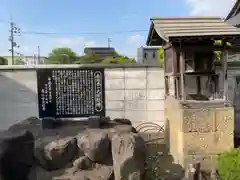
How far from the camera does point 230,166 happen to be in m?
3.62

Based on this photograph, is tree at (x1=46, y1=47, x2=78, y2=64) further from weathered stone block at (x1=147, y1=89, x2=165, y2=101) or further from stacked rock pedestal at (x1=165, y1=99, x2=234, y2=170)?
stacked rock pedestal at (x1=165, y1=99, x2=234, y2=170)

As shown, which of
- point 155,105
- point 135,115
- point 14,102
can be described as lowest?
point 135,115

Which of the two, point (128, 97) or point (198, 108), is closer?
point (198, 108)

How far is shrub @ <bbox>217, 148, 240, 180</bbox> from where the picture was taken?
3.56 metres

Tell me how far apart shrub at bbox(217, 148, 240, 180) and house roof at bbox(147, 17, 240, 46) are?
6.95 feet

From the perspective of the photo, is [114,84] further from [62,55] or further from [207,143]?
[62,55]

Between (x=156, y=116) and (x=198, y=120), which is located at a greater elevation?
(x=198, y=120)

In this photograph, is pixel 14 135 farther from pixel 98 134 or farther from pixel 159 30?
pixel 159 30

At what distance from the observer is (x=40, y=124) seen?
555 cm

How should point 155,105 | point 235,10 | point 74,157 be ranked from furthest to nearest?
point 235,10 → point 155,105 → point 74,157

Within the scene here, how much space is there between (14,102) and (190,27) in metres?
4.75

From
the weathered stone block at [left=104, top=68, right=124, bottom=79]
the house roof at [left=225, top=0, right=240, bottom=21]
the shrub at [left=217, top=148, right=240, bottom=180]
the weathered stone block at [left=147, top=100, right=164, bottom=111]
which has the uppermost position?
the house roof at [left=225, top=0, right=240, bottom=21]

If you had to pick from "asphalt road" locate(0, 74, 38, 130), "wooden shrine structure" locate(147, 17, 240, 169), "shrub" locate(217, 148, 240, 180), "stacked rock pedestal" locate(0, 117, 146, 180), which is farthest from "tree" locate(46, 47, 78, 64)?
"shrub" locate(217, 148, 240, 180)

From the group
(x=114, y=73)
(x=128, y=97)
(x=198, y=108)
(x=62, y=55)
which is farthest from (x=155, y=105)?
(x=62, y=55)
